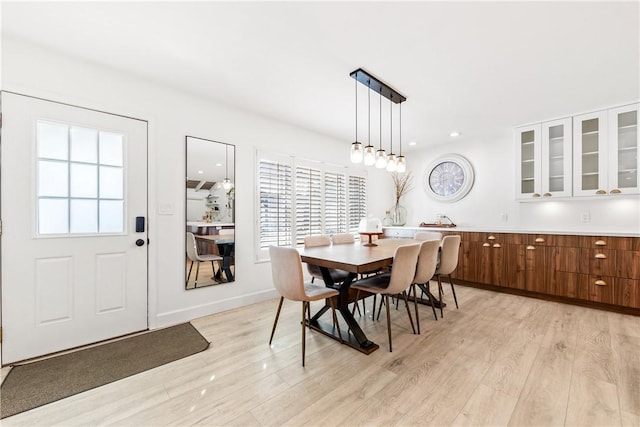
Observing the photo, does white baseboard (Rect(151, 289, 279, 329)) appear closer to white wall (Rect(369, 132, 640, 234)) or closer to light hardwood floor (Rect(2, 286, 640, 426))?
light hardwood floor (Rect(2, 286, 640, 426))

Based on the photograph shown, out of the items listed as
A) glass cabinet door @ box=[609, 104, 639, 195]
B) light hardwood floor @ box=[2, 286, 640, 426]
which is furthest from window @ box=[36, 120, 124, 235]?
glass cabinet door @ box=[609, 104, 639, 195]

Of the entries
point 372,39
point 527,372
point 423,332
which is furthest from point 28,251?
point 527,372

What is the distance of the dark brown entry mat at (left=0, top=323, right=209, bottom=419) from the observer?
1.70m

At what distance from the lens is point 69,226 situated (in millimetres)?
2311

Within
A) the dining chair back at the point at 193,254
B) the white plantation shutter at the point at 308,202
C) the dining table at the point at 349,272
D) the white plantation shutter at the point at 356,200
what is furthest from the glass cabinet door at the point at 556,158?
the dining chair back at the point at 193,254

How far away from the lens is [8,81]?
81.3 inches

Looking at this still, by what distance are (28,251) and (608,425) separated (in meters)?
4.00

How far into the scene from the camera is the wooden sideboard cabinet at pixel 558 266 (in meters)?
3.06

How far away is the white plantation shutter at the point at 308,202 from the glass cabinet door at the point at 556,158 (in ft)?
10.5

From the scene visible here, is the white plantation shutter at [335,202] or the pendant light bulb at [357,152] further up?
the pendant light bulb at [357,152]

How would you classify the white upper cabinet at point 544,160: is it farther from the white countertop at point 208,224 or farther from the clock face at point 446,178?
the white countertop at point 208,224

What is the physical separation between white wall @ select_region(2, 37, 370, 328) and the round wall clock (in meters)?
2.94

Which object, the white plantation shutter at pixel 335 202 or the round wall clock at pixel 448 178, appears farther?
the round wall clock at pixel 448 178

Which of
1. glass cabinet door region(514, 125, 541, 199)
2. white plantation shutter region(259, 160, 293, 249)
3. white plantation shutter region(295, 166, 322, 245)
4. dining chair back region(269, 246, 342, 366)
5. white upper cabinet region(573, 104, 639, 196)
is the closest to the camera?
dining chair back region(269, 246, 342, 366)
